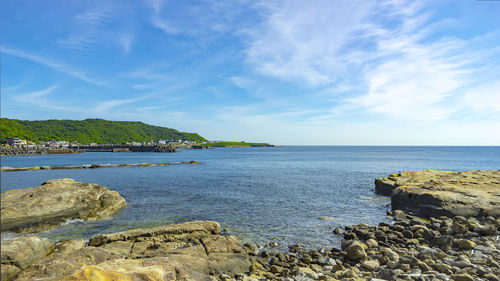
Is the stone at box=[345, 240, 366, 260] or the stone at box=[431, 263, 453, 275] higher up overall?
the stone at box=[431, 263, 453, 275]

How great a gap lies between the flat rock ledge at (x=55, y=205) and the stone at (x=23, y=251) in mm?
5223

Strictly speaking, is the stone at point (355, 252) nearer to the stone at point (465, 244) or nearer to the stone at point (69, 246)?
the stone at point (465, 244)

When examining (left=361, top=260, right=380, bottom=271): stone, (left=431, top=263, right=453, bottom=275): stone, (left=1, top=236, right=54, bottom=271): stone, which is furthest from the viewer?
(left=361, top=260, right=380, bottom=271): stone

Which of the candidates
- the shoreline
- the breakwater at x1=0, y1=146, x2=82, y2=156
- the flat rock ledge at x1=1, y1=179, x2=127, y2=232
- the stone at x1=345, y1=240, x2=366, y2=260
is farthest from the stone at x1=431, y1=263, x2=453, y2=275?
the breakwater at x1=0, y1=146, x2=82, y2=156

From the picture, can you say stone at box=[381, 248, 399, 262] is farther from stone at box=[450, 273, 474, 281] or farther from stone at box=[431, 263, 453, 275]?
stone at box=[450, 273, 474, 281]

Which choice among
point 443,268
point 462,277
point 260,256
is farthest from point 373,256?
point 260,256

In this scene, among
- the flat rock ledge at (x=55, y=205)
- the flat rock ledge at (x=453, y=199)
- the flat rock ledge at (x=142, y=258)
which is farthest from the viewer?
the flat rock ledge at (x=453, y=199)

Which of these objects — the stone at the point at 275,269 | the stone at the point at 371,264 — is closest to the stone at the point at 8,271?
the stone at the point at 275,269

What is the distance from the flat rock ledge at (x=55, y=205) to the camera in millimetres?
17797

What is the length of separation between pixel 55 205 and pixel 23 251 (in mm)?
11244

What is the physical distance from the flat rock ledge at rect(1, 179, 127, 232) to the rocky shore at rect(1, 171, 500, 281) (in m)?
6.20

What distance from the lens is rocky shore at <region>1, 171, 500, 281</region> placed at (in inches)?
350

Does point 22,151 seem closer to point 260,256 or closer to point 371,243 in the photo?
point 260,256

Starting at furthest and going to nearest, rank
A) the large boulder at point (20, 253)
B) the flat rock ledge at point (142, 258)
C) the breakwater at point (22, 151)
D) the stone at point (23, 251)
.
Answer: the breakwater at point (22, 151) → the stone at point (23, 251) → the large boulder at point (20, 253) → the flat rock ledge at point (142, 258)
